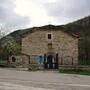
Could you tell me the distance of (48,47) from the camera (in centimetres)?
5309

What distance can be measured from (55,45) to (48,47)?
117cm

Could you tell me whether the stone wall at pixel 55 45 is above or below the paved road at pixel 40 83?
above

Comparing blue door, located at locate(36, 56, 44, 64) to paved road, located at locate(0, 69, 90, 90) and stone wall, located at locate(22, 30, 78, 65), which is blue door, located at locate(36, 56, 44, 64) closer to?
stone wall, located at locate(22, 30, 78, 65)

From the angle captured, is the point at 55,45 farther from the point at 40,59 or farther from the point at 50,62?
the point at 40,59

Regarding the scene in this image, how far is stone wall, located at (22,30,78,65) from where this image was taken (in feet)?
173

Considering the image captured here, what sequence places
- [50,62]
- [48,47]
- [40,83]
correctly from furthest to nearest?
1. [48,47]
2. [50,62]
3. [40,83]

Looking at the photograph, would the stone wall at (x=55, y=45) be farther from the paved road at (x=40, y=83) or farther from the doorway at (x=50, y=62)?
the paved road at (x=40, y=83)

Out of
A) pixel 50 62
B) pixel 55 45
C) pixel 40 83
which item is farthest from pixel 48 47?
Answer: pixel 40 83

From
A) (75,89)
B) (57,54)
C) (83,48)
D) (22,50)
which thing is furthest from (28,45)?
(75,89)

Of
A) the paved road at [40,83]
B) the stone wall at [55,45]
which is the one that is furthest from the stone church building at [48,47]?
the paved road at [40,83]

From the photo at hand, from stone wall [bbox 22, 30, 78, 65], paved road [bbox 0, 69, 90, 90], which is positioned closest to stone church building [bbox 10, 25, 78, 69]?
stone wall [bbox 22, 30, 78, 65]

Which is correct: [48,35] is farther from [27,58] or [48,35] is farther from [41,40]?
[27,58]

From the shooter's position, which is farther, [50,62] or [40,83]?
[50,62]

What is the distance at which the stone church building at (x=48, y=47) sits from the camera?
52656 mm
